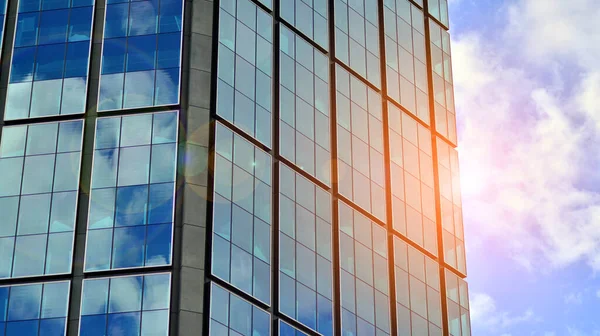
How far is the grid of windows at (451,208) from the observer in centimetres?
10212

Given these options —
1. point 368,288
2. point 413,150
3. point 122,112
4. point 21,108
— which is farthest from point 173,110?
point 413,150

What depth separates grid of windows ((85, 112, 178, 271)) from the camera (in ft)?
246

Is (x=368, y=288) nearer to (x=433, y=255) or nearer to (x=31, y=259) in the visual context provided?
(x=433, y=255)

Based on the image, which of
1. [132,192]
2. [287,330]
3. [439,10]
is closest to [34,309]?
[132,192]

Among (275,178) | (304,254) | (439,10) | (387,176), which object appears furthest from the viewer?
(439,10)

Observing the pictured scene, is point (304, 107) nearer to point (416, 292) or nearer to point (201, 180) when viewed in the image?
point (201, 180)

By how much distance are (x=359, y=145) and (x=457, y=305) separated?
15604mm

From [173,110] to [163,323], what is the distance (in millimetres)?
13838

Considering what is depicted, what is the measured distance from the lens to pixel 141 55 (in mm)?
81062

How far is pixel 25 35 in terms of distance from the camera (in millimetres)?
83438

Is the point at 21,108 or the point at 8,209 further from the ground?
the point at 21,108

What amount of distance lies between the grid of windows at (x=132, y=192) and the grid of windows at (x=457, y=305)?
30.6m

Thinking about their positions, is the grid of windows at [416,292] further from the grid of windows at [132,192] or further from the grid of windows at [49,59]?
the grid of windows at [49,59]

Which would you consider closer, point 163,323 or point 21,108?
point 163,323
